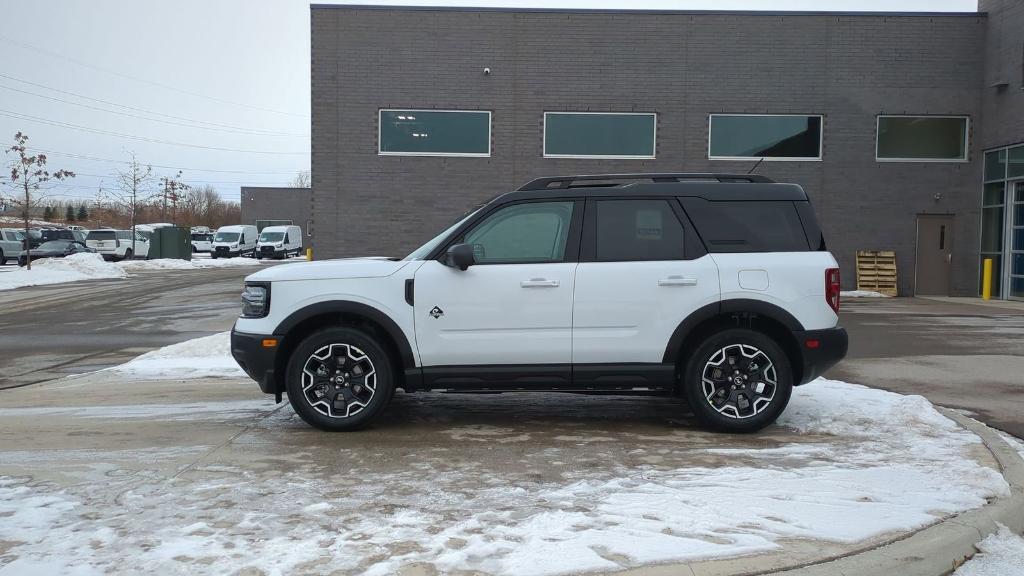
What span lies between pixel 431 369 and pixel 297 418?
1.51 m

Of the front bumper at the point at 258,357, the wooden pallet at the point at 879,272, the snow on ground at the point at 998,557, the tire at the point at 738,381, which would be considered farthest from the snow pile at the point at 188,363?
the wooden pallet at the point at 879,272

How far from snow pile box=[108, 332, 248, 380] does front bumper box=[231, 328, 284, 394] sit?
3.21 m

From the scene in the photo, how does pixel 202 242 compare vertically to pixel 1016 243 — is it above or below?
below

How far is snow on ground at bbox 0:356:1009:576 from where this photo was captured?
3.79m

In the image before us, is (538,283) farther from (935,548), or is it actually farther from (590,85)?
(590,85)

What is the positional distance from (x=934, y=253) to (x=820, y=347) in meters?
17.5

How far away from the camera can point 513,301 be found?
6094 mm

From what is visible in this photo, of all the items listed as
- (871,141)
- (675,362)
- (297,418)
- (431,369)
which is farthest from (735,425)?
(871,141)

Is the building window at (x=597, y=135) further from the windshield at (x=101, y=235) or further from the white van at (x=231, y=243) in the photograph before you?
the white van at (x=231, y=243)

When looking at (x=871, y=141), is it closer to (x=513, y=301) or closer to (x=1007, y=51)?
(x=1007, y=51)

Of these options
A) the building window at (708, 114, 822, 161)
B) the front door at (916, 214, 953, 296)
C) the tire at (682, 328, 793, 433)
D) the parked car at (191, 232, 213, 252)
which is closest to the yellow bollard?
the front door at (916, 214, 953, 296)

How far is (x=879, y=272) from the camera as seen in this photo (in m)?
21.0

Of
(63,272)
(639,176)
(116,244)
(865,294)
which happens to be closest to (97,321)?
(639,176)

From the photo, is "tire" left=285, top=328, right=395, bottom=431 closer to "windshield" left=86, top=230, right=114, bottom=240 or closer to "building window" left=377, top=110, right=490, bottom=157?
"building window" left=377, top=110, right=490, bottom=157
